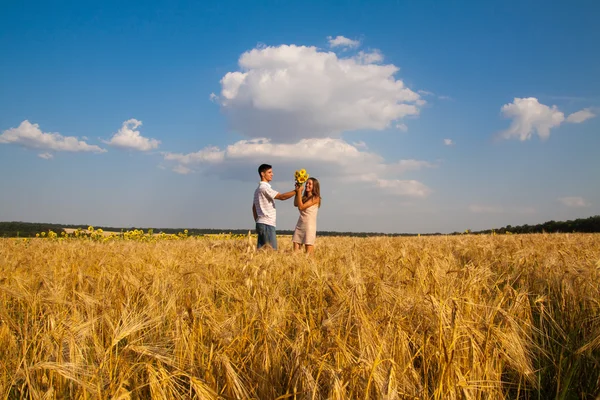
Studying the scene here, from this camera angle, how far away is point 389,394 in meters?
1.19

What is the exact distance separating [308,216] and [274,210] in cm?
69

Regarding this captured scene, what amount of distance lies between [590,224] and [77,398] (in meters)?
26.4

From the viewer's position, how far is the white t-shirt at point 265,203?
25.3 ft

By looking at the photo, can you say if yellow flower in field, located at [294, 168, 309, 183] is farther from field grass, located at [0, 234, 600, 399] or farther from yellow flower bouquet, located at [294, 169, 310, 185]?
field grass, located at [0, 234, 600, 399]

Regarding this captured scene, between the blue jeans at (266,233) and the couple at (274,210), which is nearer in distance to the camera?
the couple at (274,210)

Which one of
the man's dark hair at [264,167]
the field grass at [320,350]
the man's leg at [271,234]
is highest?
the man's dark hair at [264,167]

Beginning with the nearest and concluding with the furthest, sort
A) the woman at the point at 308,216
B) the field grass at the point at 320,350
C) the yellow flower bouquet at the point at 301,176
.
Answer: the field grass at the point at 320,350 < the yellow flower bouquet at the point at 301,176 < the woman at the point at 308,216

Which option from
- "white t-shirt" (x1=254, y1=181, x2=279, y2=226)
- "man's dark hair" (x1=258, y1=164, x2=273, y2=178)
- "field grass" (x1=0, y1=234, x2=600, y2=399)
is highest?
"man's dark hair" (x1=258, y1=164, x2=273, y2=178)

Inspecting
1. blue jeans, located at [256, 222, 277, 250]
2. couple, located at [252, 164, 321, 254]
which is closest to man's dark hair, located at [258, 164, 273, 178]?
couple, located at [252, 164, 321, 254]

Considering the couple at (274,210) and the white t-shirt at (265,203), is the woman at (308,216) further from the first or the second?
the white t-shirt at (265,203)

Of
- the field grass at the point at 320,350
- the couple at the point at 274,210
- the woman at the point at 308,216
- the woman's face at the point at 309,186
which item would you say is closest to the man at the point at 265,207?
the couple at the point at 274,210

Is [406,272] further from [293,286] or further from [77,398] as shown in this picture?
[77,398]

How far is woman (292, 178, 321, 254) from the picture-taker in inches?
303

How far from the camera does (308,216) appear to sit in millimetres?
7789
